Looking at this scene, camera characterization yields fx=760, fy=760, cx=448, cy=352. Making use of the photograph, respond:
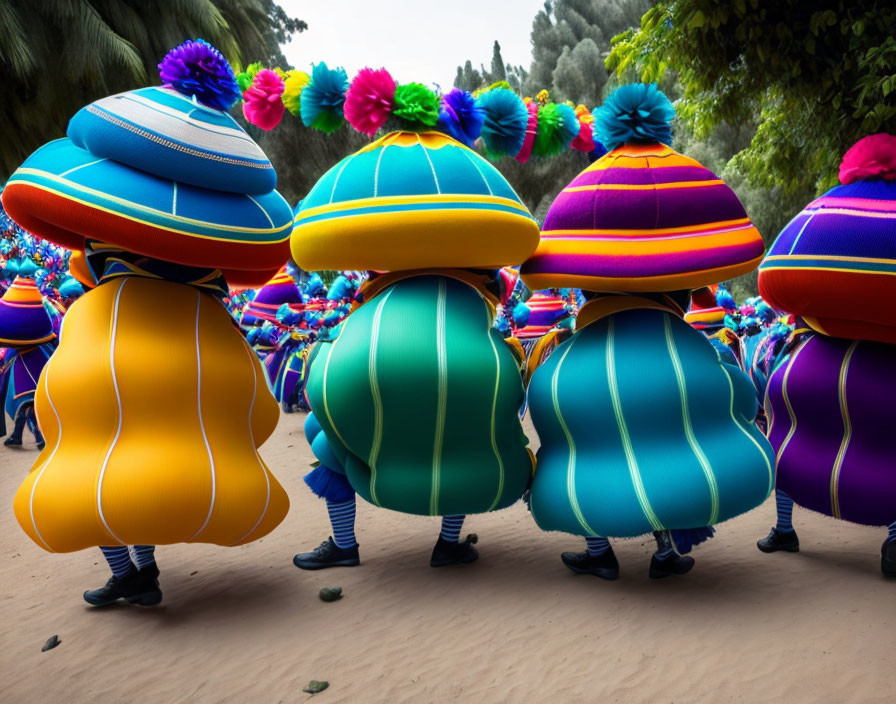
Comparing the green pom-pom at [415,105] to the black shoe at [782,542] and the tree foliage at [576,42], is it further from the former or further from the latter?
the tree foliage at [576,42]

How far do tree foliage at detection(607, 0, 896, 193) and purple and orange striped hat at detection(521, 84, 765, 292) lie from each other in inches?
122

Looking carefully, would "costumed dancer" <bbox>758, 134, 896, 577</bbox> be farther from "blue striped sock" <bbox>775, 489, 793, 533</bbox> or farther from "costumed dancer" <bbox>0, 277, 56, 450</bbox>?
"costumed dancer" <bbox>0, 277, 56, 450</bbox>

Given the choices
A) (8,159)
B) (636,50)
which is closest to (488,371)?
(636,50)

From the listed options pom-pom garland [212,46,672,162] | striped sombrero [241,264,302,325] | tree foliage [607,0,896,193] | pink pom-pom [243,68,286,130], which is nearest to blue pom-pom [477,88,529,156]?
pom-pom garland [212,46,672,162]

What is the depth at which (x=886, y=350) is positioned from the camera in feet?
11.1

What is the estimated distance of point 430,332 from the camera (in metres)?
3.07

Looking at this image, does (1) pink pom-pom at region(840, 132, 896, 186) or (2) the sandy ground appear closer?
(2) the sandy ground

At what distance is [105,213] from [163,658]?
171 centimetres

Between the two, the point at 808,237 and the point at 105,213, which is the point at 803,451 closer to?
the point at 808,237

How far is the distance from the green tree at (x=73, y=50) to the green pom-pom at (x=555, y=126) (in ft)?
33.1

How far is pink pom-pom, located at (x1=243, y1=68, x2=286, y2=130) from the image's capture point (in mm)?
3512

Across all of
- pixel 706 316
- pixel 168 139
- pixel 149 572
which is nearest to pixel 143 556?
pixel 149 572

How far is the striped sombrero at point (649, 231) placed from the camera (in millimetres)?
3111

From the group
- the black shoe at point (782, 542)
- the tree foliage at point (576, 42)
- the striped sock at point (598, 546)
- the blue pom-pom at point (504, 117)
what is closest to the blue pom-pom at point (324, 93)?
the blue pom-pom at point (504, 117)
